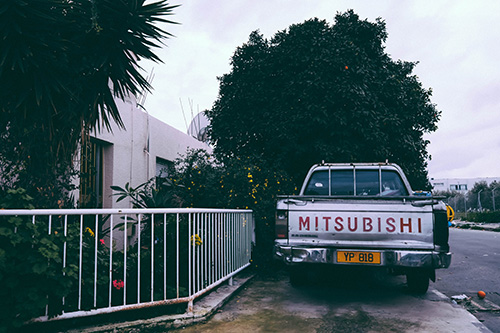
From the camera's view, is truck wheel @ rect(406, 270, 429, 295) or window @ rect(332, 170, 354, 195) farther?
window @ rect(332, 170, 354, 195)

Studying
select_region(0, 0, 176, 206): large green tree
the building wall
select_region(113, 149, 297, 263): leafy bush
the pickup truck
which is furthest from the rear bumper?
the building wall

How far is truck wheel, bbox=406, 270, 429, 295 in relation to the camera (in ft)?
17.8

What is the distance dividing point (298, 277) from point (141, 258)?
2466mm

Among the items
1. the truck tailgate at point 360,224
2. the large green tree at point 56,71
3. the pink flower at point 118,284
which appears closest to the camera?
the pink flower at point 118,284

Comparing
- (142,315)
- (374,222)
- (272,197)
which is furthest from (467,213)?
(142,315)

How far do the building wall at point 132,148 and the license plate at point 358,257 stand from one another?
4824mm

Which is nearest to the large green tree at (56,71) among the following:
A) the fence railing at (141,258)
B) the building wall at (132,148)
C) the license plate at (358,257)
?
the fence railing at (141,258)

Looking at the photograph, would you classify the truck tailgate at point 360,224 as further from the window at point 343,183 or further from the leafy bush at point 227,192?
the leafy bush at point 227,192

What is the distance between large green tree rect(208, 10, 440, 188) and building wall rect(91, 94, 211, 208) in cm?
186

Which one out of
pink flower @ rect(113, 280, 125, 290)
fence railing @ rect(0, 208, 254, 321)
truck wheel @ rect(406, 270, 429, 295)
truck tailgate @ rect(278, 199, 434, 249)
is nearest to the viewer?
fence railing @ rect(0, 208, 254, 321)

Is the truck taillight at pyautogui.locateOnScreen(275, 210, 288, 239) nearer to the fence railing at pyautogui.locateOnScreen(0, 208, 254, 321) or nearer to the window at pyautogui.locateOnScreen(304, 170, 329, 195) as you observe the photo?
the fence railing at pyautogui.locateOnScreen(0, 208, 254, 321)

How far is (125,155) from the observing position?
30.1ft

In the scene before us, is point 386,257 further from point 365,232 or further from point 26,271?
point 26,271

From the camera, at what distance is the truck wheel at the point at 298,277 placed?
5.79m
